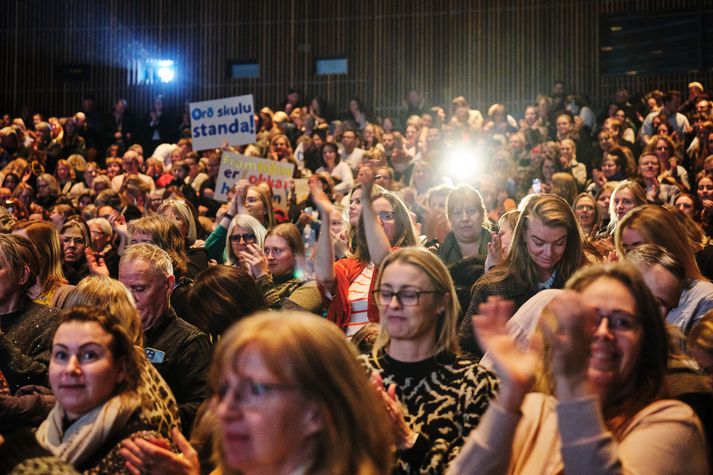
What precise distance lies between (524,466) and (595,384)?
262mm

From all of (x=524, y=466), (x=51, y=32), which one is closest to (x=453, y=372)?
(x=524, y=466)

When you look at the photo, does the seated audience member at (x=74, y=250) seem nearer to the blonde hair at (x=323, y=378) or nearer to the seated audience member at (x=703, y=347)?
the seated audience member at (x=703, y=347)

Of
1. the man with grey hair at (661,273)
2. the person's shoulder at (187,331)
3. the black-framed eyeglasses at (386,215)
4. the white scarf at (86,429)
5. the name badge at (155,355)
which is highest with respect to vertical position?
the black-framed eyeglasses at (386,215)

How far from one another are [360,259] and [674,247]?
1.54m

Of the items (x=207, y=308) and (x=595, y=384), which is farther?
(x=207, y=308)

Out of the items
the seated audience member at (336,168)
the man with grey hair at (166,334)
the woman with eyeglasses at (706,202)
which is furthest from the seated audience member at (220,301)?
the seated audience member at (336,168)

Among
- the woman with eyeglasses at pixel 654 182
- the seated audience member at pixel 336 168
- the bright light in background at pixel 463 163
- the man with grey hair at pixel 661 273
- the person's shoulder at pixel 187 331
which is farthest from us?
the seated audience member at pixel 336 168

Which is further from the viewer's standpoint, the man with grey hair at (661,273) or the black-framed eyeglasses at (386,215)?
the black-framed eyeglasses at (386,215)

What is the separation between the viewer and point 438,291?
3.03 meters

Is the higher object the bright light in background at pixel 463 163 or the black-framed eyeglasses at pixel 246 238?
the bright light in background at pixel 463 163

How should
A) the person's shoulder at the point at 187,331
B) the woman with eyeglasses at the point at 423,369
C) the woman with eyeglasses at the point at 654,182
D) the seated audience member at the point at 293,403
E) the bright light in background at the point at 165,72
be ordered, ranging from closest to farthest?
the seated audience member at the point at 293,403 < the woman with eyeglasses at the point at 423,369 < the person's shoulder at the point at 187,331 < the woman with eyeglasses at the point at 654,182 < the bright light in background at the point at 165,72

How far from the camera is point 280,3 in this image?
16688 mm

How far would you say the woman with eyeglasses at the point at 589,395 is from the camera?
1925 millimetres

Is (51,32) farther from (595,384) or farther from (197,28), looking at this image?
(595,384)
